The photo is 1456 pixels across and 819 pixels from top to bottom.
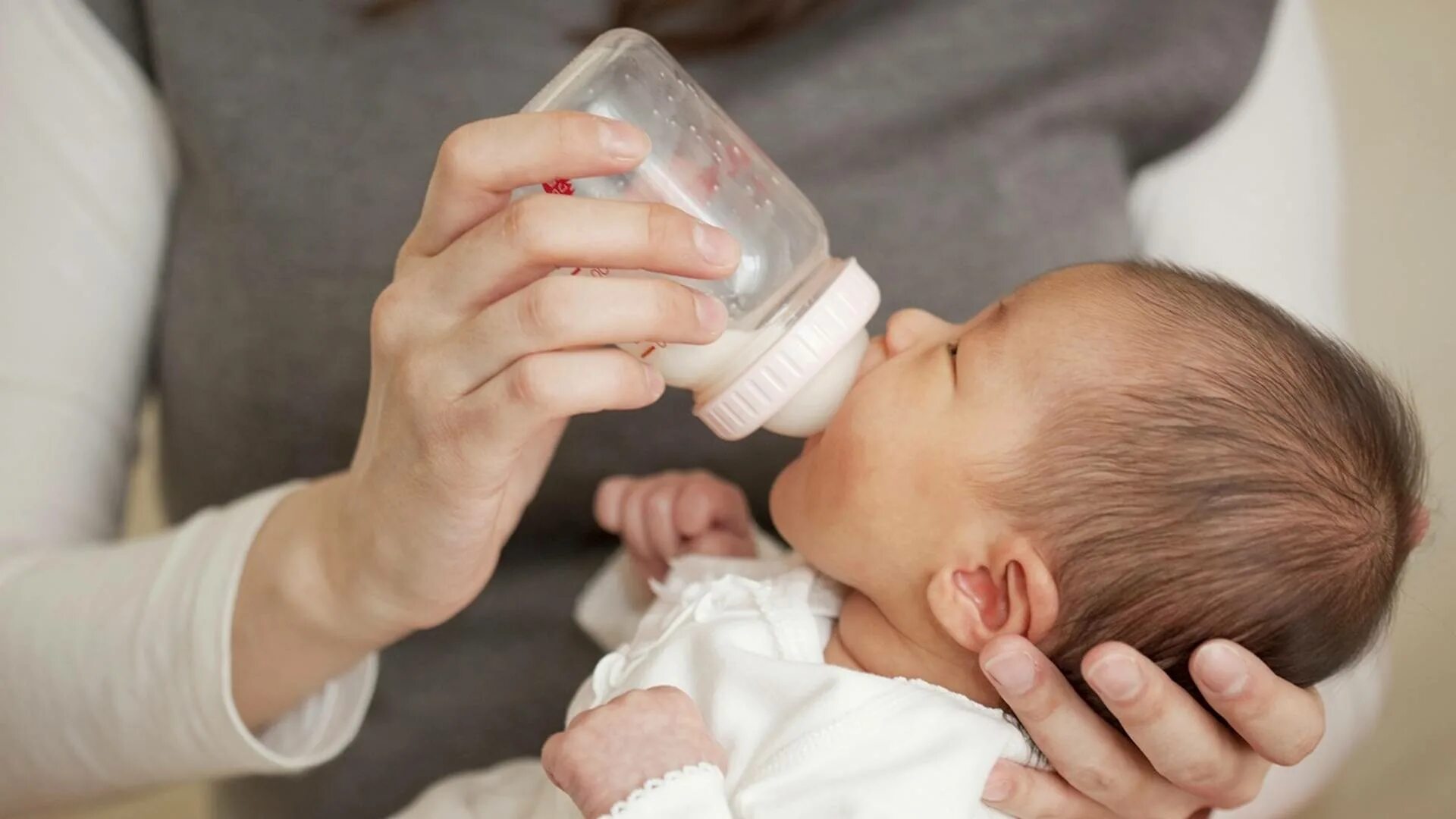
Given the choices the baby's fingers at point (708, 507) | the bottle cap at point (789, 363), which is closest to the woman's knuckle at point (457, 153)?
the bottle cap at point (789, 363)

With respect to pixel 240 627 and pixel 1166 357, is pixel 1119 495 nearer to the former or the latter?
pixel 1166 357

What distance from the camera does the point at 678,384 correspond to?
742 mm

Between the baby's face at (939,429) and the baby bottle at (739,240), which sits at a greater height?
the baby bottle at (739,240)

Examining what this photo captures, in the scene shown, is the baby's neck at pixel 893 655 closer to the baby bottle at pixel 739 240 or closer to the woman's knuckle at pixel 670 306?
the baby bottle at pixel 739 240

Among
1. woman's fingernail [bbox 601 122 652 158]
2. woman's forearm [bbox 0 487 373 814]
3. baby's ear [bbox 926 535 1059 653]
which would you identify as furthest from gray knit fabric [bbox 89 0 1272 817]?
woman's fingernail [bbox 601 122 652 158]

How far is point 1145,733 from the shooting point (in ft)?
2.21

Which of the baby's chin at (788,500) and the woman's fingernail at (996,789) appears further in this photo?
the baby's chin at (788,500)

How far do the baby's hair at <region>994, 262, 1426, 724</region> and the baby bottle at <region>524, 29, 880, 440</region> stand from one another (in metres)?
0.16

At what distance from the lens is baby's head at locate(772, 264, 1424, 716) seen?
699 millimetres

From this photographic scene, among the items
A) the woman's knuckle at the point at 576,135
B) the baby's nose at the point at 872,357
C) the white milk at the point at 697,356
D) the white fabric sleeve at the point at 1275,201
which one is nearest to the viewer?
the woman's knuckle at the point at 576,135

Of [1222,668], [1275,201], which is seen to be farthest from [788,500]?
[1275,201]

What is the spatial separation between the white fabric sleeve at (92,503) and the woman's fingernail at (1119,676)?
63 centimetres

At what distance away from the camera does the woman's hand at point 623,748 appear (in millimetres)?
670

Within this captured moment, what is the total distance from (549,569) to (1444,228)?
3.63 feet
